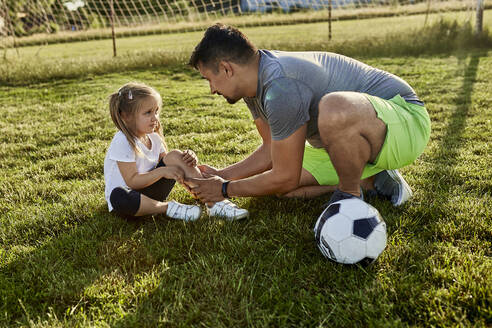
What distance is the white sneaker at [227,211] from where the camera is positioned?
271cm

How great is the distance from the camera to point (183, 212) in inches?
108

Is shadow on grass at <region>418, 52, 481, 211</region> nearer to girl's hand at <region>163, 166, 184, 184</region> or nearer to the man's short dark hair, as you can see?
the man's short dark hair

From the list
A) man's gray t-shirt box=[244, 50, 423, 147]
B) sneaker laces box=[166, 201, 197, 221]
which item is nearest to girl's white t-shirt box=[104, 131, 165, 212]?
sneaker laces box=[166, 201, 197, 221]

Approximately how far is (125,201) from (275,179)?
991 mm

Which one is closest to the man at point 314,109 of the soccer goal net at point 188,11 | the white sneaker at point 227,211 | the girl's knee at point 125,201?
the white sneaker at point 227,211

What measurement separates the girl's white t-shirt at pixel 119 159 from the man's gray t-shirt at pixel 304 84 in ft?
2.87

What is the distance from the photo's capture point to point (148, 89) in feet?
9.56

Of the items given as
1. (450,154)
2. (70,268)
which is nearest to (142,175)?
(70,268)

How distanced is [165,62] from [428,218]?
27.1 ft

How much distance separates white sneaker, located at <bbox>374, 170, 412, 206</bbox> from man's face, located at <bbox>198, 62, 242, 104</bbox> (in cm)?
122

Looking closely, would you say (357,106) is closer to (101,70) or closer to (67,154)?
(67,154)

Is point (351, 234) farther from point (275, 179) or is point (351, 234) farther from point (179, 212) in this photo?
point (179, 212)

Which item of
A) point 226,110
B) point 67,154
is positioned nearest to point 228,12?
point 226,110

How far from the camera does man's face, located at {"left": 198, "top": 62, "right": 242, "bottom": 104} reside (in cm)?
233
